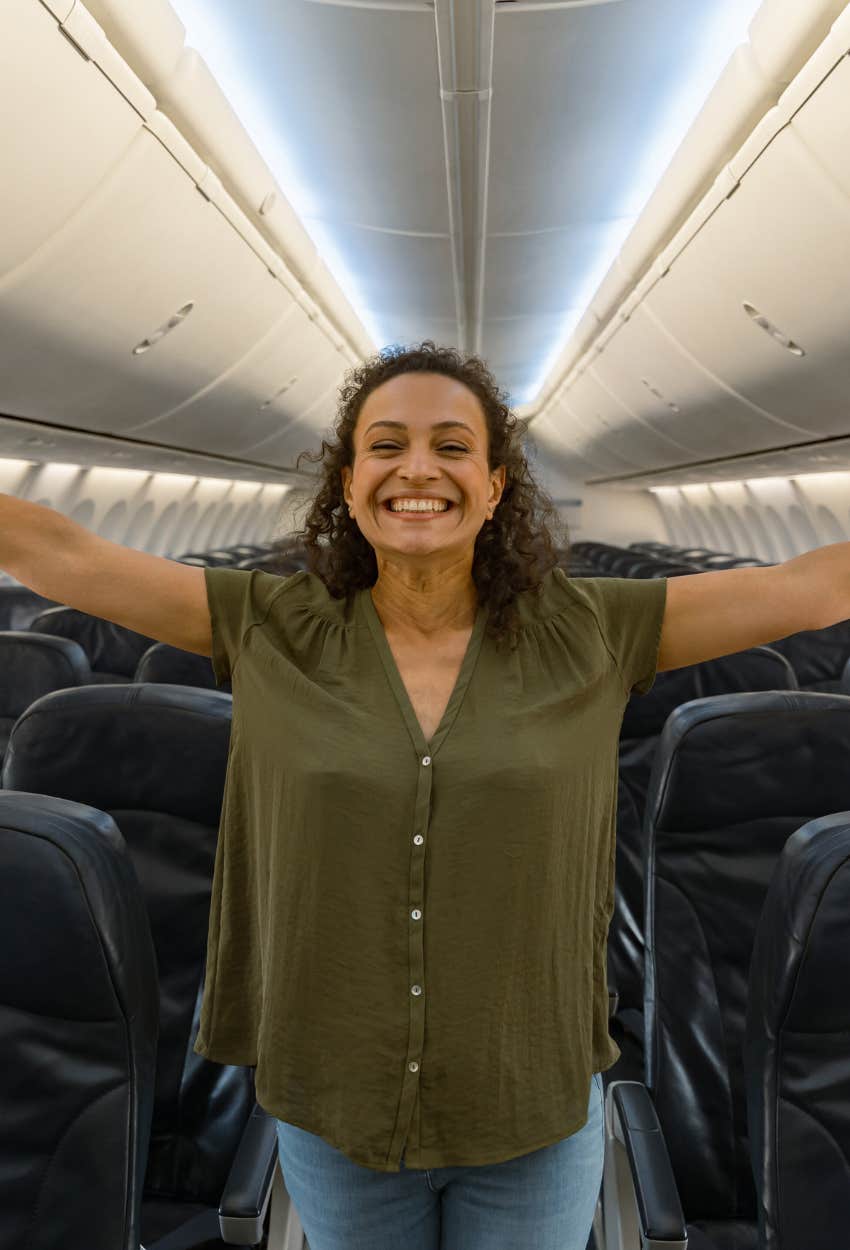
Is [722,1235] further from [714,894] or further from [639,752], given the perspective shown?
[639,752]

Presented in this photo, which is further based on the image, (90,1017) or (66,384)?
(66,384)

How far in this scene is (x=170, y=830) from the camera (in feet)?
7.65

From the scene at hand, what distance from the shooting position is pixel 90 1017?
5.01 feet

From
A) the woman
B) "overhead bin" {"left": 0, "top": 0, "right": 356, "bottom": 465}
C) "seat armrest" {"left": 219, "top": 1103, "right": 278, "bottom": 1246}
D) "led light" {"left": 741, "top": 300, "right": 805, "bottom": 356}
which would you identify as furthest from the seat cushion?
"led light" {"left": 741, "top": 300, "right": 805, "bottom": 356}

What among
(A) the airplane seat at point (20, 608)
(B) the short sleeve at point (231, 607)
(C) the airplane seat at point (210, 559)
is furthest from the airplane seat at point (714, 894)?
(C) the airplane seat at point (210, 559)

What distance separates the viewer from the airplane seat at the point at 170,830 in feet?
7.45

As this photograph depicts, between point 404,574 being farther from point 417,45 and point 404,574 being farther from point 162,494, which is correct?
point 162,494

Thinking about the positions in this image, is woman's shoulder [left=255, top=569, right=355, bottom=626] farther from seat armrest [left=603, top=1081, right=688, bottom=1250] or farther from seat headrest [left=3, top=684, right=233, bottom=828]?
seat armrest [left=603, top=1081, right=688, bottom=1250]

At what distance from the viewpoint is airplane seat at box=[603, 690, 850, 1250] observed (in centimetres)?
229

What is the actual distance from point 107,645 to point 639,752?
295 cm

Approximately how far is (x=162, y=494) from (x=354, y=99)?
8.11 meters

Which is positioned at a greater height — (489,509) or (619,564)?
(619,564)

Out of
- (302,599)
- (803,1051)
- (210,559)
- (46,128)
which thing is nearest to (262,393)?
(210,559)

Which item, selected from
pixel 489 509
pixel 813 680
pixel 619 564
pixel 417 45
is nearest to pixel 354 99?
pixel 417 45
